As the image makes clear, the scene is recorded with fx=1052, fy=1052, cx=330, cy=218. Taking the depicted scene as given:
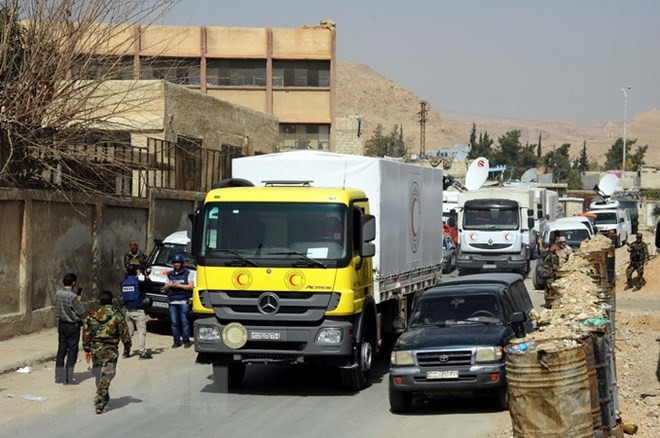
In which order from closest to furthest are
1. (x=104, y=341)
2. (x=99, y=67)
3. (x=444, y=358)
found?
1. (x=444, y=358)
2. (x=104, y=341)
3. (x=99, y=67)

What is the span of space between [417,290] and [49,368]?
6.90m

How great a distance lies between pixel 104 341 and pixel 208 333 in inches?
68.4

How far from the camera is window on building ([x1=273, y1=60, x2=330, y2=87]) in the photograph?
2335 inches

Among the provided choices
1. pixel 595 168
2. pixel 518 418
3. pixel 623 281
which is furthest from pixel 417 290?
pixel 595 168

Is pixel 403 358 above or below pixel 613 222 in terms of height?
below

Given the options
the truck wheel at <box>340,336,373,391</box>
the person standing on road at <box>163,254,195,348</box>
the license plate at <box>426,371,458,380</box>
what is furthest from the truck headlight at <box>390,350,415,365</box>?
the person standing on road at <box>163,254,195,348</box>

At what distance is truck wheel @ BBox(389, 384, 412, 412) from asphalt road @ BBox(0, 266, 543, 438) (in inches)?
4.7

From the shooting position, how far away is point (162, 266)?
22344mm

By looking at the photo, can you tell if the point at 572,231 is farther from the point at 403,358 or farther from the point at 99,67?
the point at 403,358

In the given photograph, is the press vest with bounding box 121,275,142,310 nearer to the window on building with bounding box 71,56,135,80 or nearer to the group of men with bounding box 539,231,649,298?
the window on building with bounding box 71,56,135,80

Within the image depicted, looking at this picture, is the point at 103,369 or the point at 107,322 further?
the point at 107,322

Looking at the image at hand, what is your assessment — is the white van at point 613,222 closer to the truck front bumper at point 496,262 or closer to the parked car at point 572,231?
the parked car at point 572,231

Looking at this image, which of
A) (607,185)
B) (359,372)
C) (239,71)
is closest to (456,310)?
(359,372)

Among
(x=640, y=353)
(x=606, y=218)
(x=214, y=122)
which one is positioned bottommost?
(x=640, y=353)
